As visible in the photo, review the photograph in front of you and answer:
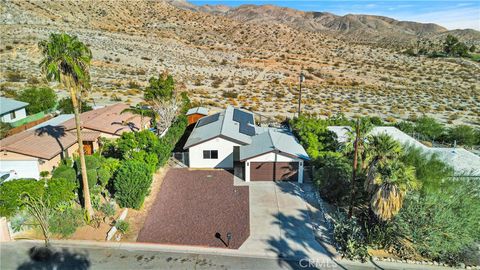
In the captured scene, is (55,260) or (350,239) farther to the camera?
(350,239)

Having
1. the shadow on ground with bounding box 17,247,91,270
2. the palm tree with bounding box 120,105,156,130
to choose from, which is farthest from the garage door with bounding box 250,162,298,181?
the palm tree with bounding box 120,105,156,130

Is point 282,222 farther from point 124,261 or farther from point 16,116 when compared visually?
point 16,116

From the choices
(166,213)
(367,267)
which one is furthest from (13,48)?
(367,267)

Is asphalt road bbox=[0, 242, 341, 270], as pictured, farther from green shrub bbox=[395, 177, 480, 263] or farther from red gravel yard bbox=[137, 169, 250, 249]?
green shrub bbox=[395, 177, 480, 263]

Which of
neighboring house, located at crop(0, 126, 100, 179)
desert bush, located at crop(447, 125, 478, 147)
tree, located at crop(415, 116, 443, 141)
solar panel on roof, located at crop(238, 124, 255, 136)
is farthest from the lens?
tree, located at crop(415, 116, 443, 141)

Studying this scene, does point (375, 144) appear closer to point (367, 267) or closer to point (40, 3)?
point (367, 267)

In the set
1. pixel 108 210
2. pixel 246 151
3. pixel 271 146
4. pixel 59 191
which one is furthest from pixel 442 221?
pixel 59 191
